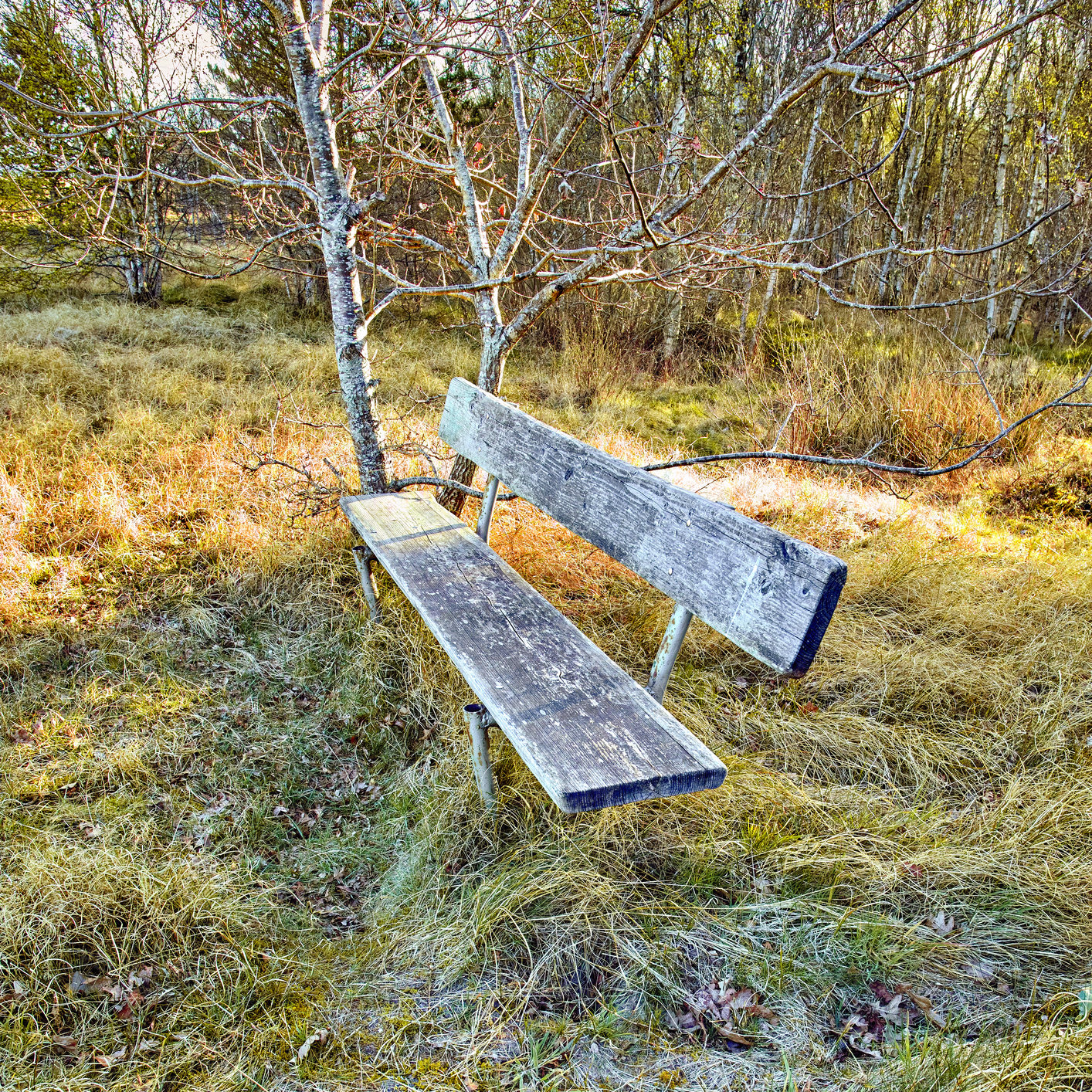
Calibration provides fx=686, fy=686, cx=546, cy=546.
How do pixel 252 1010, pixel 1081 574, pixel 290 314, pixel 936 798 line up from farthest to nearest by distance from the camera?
pixel 290 314, pixel 1081 574, pixel 936 798, pixel 252 1010

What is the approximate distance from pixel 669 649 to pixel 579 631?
0.39 m

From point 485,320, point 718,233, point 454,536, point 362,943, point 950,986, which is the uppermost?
point 718,233

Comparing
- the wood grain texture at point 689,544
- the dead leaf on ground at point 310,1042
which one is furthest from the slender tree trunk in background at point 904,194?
the dead leaf on ground at point 310,1042

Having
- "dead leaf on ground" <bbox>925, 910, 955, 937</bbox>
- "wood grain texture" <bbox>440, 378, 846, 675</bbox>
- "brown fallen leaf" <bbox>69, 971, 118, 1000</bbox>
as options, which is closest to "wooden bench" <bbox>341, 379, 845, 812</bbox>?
"wood grain texture" <bbox>440, 378, 846, 675</bbox>

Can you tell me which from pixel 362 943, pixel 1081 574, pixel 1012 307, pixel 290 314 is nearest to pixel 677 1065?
pixel 362 943

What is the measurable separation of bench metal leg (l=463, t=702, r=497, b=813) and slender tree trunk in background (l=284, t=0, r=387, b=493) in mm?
1990

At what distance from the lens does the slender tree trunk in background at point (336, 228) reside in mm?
3078

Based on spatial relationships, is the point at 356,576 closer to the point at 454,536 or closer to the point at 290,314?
the point at 454,536

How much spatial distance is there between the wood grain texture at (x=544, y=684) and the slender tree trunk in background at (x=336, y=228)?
808 mm

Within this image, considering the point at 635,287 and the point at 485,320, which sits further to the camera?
the point at 635,287

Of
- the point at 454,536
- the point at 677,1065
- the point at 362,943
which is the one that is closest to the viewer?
the point at 677,1065

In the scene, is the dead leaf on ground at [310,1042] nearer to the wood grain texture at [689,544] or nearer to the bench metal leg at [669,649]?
the bench metal leg at [669,649]

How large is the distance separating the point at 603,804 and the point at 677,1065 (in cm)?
64

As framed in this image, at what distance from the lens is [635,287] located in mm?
8898
